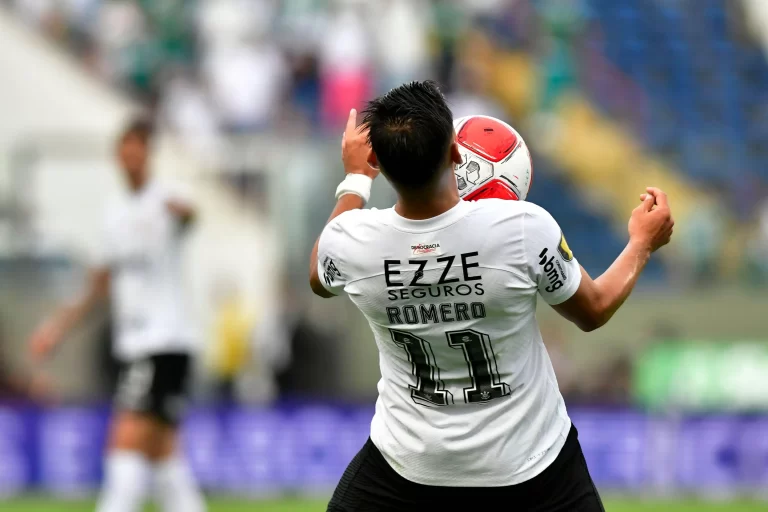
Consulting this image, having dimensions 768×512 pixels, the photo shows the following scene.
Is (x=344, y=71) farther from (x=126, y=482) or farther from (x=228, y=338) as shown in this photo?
(x=126, y=482)

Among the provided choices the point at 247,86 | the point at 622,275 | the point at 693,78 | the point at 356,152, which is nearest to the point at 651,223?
the point at 622,275

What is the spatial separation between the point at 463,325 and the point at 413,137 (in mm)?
572

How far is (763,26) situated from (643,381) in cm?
767

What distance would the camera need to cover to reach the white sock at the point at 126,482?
7.05 meters

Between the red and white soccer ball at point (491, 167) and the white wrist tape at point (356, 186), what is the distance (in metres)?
0.29

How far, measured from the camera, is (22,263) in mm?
13117

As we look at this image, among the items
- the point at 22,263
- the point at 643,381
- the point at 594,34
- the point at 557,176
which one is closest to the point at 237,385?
the point at 22,263

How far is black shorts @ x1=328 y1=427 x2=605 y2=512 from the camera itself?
154 inches

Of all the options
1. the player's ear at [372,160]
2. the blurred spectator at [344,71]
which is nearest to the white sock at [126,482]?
the player's ear at [372,160]

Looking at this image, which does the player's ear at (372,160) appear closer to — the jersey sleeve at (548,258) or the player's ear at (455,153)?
the player's ear at (455,153)

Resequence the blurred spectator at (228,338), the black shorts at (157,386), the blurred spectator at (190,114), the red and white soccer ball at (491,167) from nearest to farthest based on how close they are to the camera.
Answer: the red and white soccer ball at (491,167) → the black shorts at (157,386) → the blurred spectator at (228,338) → the blurred spectator at (190,114)

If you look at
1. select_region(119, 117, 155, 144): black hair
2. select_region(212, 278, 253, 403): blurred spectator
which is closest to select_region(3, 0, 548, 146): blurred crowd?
select_region(212, 278, 253, 403): blurred spectator

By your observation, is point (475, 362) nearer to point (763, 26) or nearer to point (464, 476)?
point (464, 476)

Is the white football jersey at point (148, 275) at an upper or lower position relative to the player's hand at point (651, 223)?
lower
